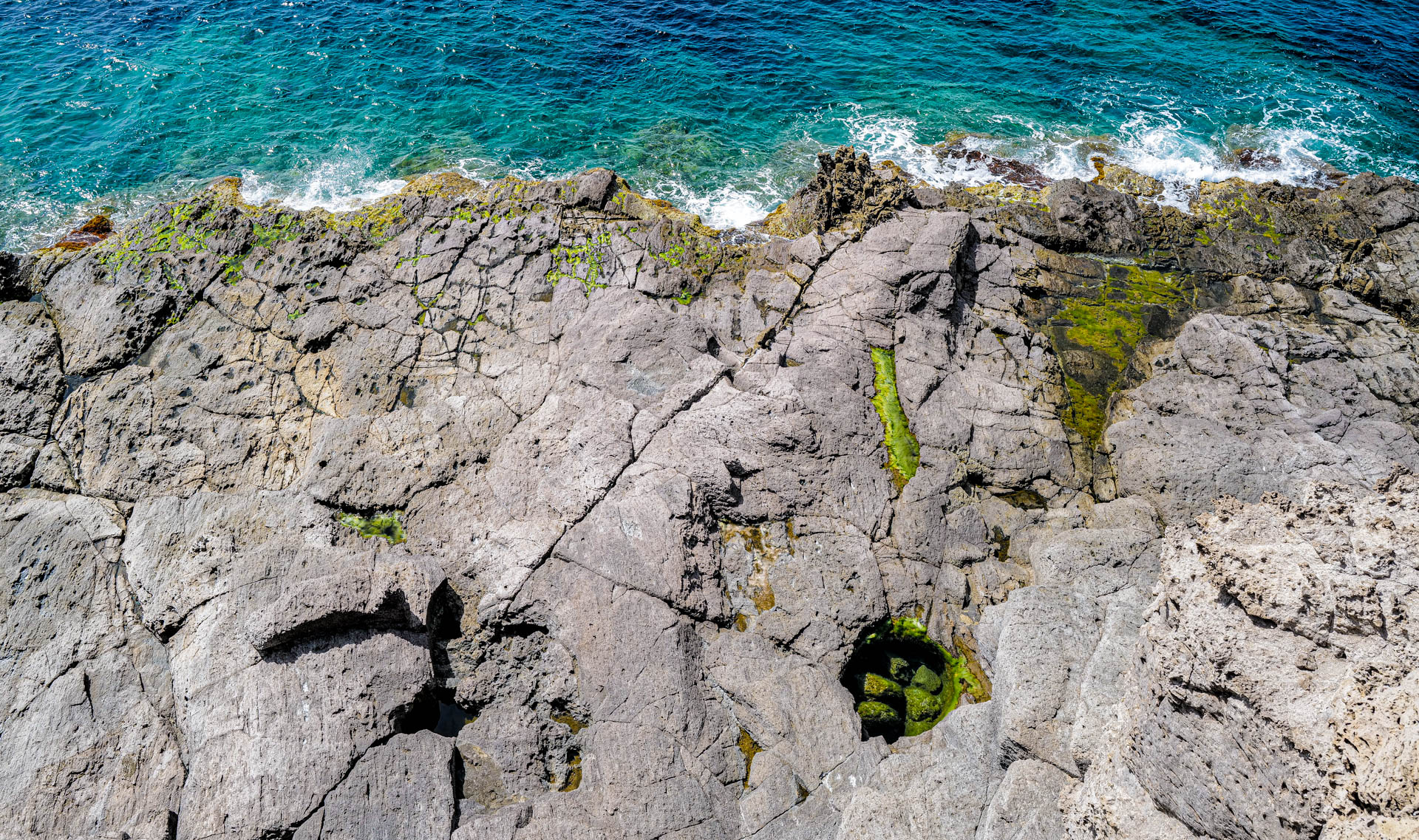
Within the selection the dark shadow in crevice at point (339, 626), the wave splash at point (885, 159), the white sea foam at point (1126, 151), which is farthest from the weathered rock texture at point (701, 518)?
the white sea foam at point (1126, 151)

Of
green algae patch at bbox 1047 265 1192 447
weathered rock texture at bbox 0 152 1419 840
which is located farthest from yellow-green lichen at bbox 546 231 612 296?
green algae patch at bbox 1047 265 1192 447

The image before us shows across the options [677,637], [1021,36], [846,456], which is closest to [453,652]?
[677,637]

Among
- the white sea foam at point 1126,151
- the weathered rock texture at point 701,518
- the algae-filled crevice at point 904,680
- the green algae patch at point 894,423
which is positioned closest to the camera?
the weathered rock texture at point 701,518

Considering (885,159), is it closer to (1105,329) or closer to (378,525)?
(1105,329)

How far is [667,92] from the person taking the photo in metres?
27.9

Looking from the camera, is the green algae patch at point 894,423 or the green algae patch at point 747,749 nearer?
the green algae patch at point 747,749

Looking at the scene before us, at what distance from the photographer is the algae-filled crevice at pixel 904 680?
11672mm

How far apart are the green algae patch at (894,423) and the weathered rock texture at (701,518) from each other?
9 centimetres

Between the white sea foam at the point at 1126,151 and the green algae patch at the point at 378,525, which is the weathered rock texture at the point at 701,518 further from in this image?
the white sea foam at the point at 1126,151

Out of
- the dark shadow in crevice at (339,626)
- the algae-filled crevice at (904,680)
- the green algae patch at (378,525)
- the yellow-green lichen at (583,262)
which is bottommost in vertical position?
the algae-filled crevice at (904,680)

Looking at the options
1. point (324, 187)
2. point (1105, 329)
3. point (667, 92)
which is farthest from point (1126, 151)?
point (324, 187)

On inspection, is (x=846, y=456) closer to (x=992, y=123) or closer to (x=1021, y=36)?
(x=992, y=123)

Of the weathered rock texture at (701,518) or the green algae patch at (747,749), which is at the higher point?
the weathered rock texture at (701,518)

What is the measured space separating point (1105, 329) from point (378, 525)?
1652cm
